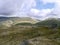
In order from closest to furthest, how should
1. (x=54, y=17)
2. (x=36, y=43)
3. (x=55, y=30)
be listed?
1. (x=36, y=43)
2. (x=55, y=30)
3. (x=54, y=17)

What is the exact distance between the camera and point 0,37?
14.2 meters

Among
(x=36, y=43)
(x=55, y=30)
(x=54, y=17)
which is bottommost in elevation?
(x=36, y=43)

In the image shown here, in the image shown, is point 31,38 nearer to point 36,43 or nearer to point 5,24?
point 36,43

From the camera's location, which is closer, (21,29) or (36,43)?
(36,43)

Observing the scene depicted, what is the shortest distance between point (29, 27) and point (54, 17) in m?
2.60

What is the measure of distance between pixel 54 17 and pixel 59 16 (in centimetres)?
80

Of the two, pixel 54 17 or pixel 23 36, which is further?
pixel 54 17

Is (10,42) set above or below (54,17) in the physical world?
below

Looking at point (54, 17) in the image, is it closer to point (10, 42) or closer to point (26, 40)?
point (26, 40)

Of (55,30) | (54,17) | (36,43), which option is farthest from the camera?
(54,17)

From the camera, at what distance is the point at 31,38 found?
46.2ft

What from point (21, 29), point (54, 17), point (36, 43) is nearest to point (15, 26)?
point (21, 29)

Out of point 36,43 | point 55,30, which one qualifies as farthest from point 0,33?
point 55,30

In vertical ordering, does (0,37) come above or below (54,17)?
below
